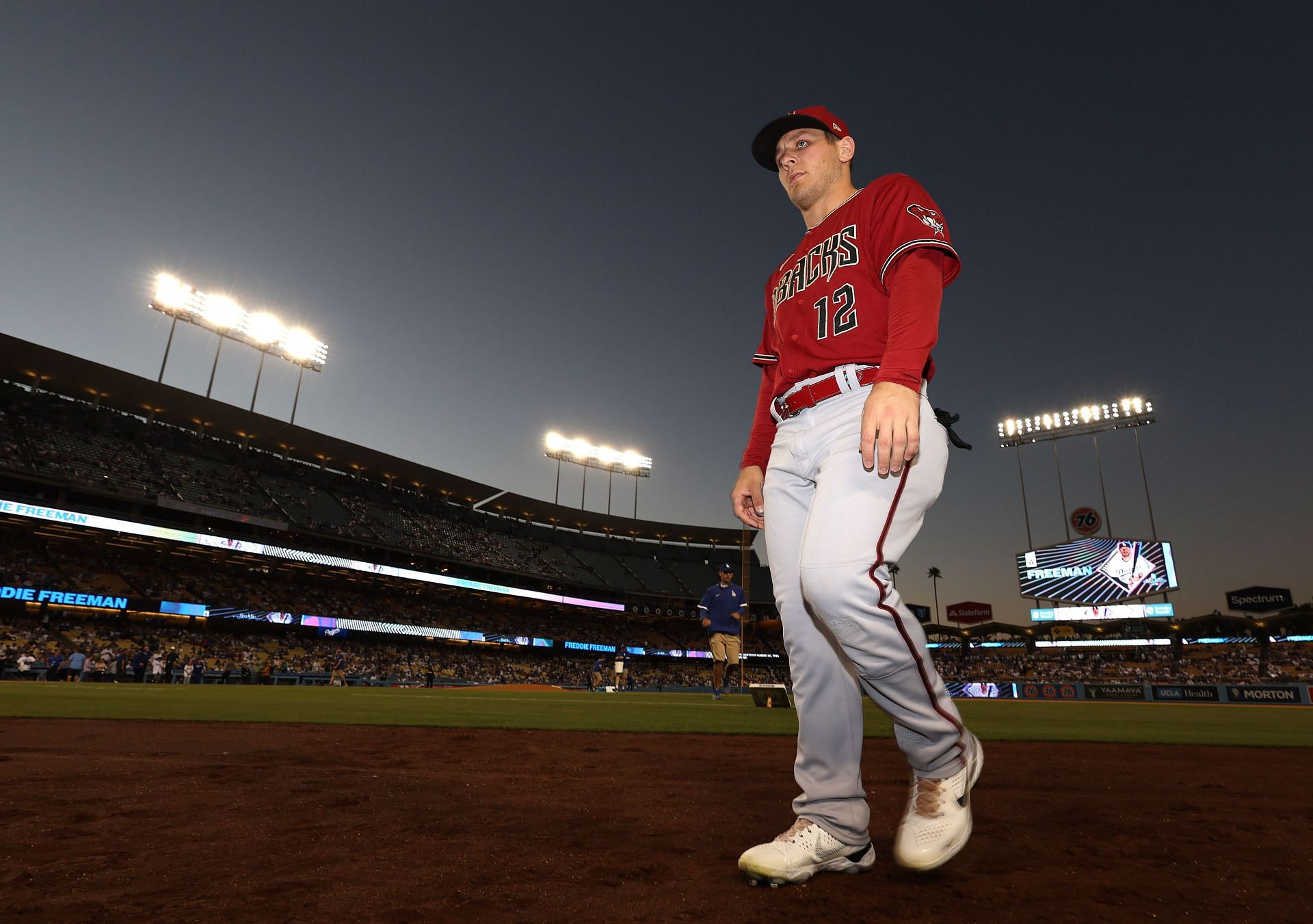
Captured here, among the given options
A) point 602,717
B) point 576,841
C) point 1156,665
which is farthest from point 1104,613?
point 576,841

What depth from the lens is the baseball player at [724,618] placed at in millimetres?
11070

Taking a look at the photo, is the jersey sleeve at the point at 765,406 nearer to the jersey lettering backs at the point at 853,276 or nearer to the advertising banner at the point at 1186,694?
the jersey lettering backs at the point at 853,276

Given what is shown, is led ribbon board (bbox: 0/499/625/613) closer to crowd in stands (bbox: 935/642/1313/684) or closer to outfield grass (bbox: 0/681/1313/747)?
outfield grass (bbox: 0/681/1313/747)

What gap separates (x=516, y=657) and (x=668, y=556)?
654 inches

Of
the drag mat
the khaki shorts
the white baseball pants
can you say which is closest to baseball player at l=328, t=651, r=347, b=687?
the khaki shorts

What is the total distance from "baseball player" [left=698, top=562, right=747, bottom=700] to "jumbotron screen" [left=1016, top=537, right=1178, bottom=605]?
3618cm

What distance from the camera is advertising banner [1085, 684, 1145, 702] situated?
2048 cm

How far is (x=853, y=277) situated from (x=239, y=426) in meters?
37.9

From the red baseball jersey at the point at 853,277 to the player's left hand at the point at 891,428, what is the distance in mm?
299

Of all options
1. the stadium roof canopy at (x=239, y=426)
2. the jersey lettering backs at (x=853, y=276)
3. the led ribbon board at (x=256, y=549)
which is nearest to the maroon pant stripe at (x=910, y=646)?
the jersey lettering backs at (x=853, y=276)

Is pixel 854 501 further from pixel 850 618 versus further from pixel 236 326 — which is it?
pixel 236 326

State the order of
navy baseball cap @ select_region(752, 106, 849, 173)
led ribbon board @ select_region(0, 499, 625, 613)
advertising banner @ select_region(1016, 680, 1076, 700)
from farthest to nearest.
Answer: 1. led ribbon board @ select_region(0, 499, 625, 613)
2. advertising banner @ select_region(1016, 680, 1076, 700)
3. navy baseball cap @ select_region(752, 106, 849, 173)

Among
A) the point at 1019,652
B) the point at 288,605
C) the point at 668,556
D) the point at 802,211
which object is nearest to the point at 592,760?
the point at 802,211

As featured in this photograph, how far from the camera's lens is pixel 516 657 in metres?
40.6
